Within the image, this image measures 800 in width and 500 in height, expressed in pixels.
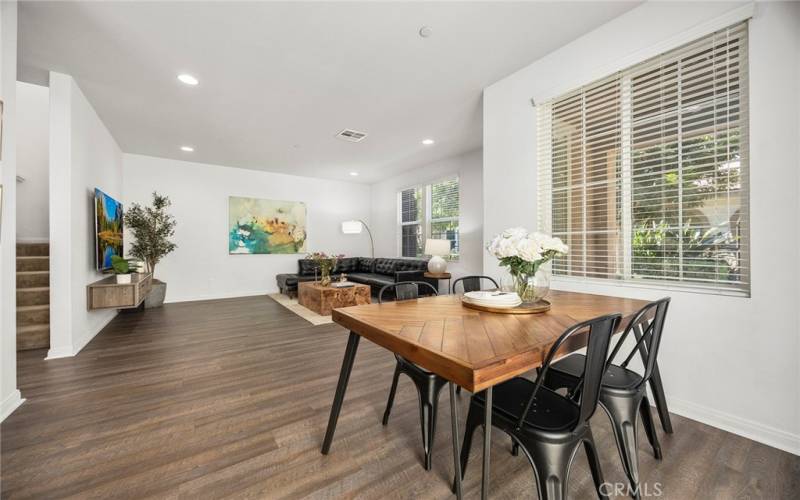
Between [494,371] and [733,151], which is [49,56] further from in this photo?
[733,151]

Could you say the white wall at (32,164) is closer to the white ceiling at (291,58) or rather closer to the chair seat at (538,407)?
the white ceiling at (291,58)

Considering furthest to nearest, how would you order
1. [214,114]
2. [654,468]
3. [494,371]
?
[214,114] < [654,468] < [494,371]

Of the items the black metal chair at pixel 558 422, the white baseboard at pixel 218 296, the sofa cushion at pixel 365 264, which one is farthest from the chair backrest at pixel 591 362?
the white baseboard at pixel 218 296

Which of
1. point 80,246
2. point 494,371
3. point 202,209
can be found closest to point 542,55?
point 494,371

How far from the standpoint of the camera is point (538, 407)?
4.16 feet

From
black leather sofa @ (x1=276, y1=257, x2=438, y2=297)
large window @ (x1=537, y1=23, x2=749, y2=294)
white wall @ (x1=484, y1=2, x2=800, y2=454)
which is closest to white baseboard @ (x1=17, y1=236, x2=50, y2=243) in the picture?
black leather sofa @ (x1=276, y1=257, x2=438, y2=297)

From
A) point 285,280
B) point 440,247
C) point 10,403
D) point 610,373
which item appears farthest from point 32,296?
point 610,373

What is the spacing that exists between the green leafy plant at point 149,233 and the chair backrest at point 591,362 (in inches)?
235

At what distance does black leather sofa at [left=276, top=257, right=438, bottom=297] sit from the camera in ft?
18.8

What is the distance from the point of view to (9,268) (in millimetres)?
2092

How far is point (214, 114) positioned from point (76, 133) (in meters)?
1.32

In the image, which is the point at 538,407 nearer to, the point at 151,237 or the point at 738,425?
the point at 738,425

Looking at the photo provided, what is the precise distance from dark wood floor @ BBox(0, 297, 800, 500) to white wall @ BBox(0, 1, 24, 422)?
0.20 metres

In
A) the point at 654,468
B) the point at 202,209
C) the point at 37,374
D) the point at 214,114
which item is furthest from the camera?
the point at 202,209
